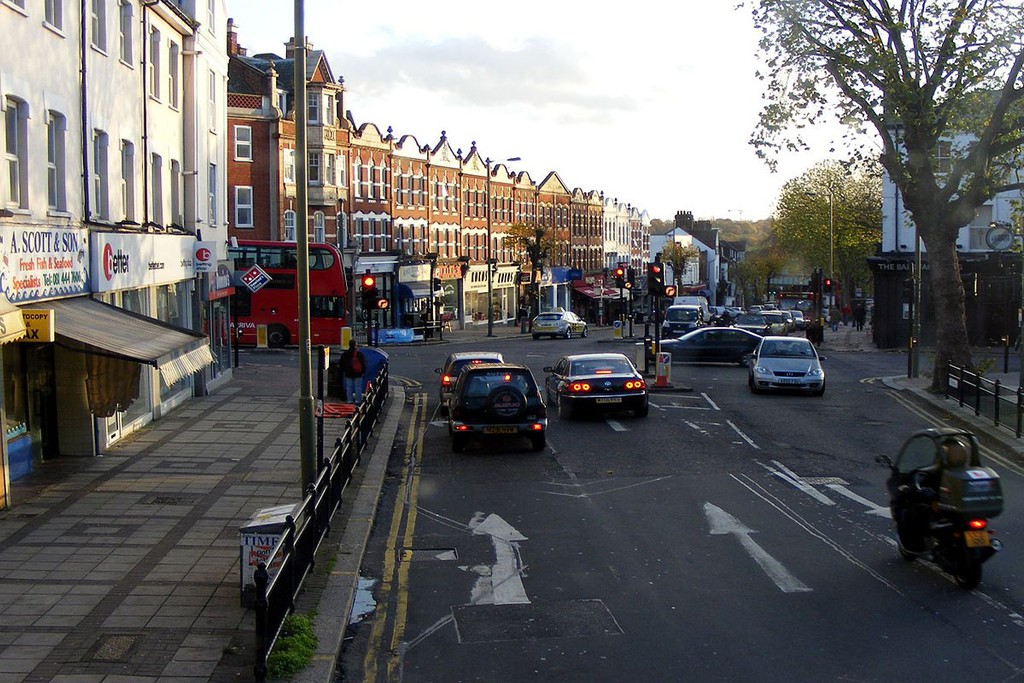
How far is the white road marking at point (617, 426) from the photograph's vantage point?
74.6 ft

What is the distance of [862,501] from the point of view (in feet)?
50.5

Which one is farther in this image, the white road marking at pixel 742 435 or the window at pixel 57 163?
the white road marking at pixel 742 435

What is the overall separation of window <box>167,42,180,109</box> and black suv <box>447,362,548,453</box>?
10838 millimetres

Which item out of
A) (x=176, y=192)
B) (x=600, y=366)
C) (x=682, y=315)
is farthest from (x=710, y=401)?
(x=682, y=315)

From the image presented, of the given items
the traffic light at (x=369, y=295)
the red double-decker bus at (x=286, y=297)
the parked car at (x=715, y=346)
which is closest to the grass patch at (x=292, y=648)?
the traffic light at (x=369, y=295)

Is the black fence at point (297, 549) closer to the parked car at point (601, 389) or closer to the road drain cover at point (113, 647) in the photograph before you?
the road drain cover at point (113, 647)

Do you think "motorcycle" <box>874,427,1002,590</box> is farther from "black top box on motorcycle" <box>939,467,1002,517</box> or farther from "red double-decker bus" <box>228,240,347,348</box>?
"red double-decker bus" <box>228,240,347,348</box>

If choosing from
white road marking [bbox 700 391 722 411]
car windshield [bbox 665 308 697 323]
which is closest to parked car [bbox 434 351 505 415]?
white road marking [bbox 700 391 722 411]

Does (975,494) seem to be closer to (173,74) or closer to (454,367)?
(454,367)

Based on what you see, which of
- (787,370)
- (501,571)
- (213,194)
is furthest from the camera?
(213,194)

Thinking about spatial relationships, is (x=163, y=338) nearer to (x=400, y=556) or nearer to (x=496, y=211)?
(x=400, y=556)

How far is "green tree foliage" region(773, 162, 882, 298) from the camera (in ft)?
246

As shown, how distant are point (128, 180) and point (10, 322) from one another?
361 inches

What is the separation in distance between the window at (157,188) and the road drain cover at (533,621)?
16250mm
